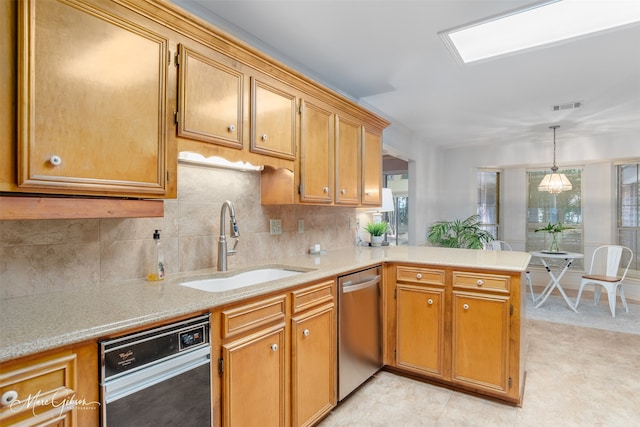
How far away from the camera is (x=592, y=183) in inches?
217

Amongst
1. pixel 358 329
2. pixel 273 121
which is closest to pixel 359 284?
pixel 358 329

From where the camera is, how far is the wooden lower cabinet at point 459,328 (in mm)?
2244

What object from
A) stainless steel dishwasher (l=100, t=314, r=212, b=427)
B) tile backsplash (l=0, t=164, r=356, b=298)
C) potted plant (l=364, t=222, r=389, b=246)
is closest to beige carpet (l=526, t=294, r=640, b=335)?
potted plant (l=364, t=222, r=389, b=246)

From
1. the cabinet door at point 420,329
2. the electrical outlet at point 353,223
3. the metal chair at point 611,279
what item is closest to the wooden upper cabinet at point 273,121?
the cabinet door at point 420,329

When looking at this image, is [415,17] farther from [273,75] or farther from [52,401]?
[52,401]

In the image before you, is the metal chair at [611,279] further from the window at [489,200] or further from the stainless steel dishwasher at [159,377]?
the stainless steel dishwasher at [159,377]

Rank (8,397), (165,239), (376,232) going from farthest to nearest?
(376,232) < (165,239) < (8,397)

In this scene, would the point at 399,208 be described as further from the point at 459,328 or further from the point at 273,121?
the point at 273,121

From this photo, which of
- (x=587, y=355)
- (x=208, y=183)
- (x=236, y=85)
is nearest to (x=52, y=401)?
(x=208, y=183)

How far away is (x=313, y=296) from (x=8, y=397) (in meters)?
1.32

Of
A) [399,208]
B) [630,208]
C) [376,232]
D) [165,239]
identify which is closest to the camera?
[165,239]

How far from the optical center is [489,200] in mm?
6312

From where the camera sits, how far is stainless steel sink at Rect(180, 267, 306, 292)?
1.93m

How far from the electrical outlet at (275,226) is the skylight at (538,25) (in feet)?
5.59
